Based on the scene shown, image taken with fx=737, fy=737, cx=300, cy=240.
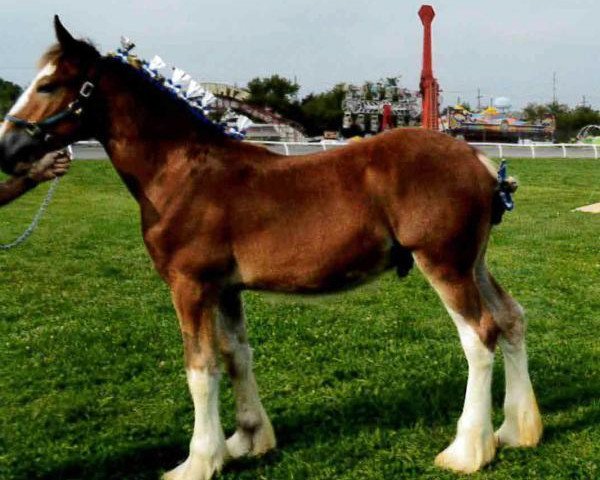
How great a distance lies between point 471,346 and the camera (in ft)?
12.8

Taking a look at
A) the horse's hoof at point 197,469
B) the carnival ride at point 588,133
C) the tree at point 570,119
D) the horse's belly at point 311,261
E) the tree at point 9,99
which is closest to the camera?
the horse's belly at point 311,261

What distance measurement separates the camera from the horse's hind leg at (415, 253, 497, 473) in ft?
12.7

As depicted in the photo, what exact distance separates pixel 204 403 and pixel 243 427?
1.69 feet

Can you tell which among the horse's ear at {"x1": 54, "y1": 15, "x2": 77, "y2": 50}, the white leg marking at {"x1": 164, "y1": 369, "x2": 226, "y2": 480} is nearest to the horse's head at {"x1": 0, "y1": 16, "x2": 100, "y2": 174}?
the horse's ear at {"x1": 54, "y1": 15, "x2": 77, "y2": 50}

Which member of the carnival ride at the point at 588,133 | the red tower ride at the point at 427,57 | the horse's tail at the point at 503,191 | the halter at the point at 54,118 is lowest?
the carnival ride at the point at 588,133

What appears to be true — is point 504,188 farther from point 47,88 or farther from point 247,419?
point 47,88

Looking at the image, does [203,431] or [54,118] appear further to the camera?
[203,431]

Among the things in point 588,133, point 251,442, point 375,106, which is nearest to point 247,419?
point 251,442

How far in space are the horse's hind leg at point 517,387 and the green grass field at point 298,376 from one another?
0.10 meters

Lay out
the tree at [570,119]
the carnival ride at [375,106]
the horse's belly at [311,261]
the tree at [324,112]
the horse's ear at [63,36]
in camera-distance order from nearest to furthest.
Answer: the horse's ear at [63,36], the horse's belly at [311,261], the carnival ride at [375,106], the tree at [324,112], the tree at [570,119]

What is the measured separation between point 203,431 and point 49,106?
1.89 metres

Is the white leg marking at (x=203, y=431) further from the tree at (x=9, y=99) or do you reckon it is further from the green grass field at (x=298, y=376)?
the tree at (x=9, y=99)

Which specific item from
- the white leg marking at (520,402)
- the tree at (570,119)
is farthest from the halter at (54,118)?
the tree at (570,119)

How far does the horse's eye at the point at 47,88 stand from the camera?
3.76 meters
